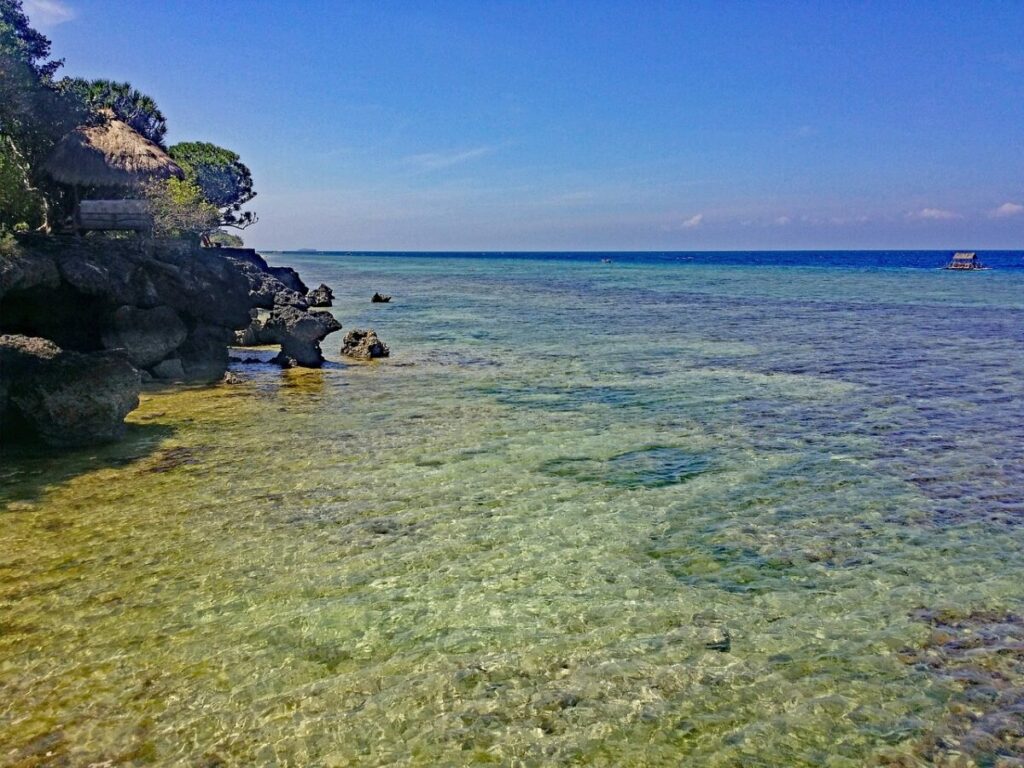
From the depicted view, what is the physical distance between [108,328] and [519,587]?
54.4 ft

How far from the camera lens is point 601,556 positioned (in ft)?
29.6

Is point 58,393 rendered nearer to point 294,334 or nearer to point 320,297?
point 294,334

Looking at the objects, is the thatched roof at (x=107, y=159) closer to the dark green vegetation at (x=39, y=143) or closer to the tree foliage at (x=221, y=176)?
the dark green vegetation at (x=39, y=143)

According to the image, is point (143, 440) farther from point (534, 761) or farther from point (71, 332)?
point (534, 761)

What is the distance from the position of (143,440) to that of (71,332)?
22.5 feet

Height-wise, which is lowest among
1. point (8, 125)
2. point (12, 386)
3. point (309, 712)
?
point (309, 712)

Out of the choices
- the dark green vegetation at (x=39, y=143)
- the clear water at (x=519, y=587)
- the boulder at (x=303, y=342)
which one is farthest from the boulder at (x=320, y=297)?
the clear water at (x=519, y=587)

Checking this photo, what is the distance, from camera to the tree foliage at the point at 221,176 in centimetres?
7438

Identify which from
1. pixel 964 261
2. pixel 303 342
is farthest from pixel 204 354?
pixel 964 261

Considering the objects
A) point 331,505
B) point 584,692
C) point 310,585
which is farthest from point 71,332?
point 584,692

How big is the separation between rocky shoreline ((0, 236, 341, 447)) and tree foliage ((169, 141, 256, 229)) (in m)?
52.6

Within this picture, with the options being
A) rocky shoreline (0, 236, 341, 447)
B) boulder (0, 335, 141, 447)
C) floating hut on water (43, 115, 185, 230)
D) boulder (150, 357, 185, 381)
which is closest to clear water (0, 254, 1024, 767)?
boulder (0, 335, 141, 447)

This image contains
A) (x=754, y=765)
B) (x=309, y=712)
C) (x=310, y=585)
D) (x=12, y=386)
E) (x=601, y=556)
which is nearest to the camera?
(x=754, y=765)

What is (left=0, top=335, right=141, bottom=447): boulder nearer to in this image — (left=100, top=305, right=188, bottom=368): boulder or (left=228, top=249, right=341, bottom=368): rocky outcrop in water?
(left=100, top=305, right=188, bottom=368): boulder
